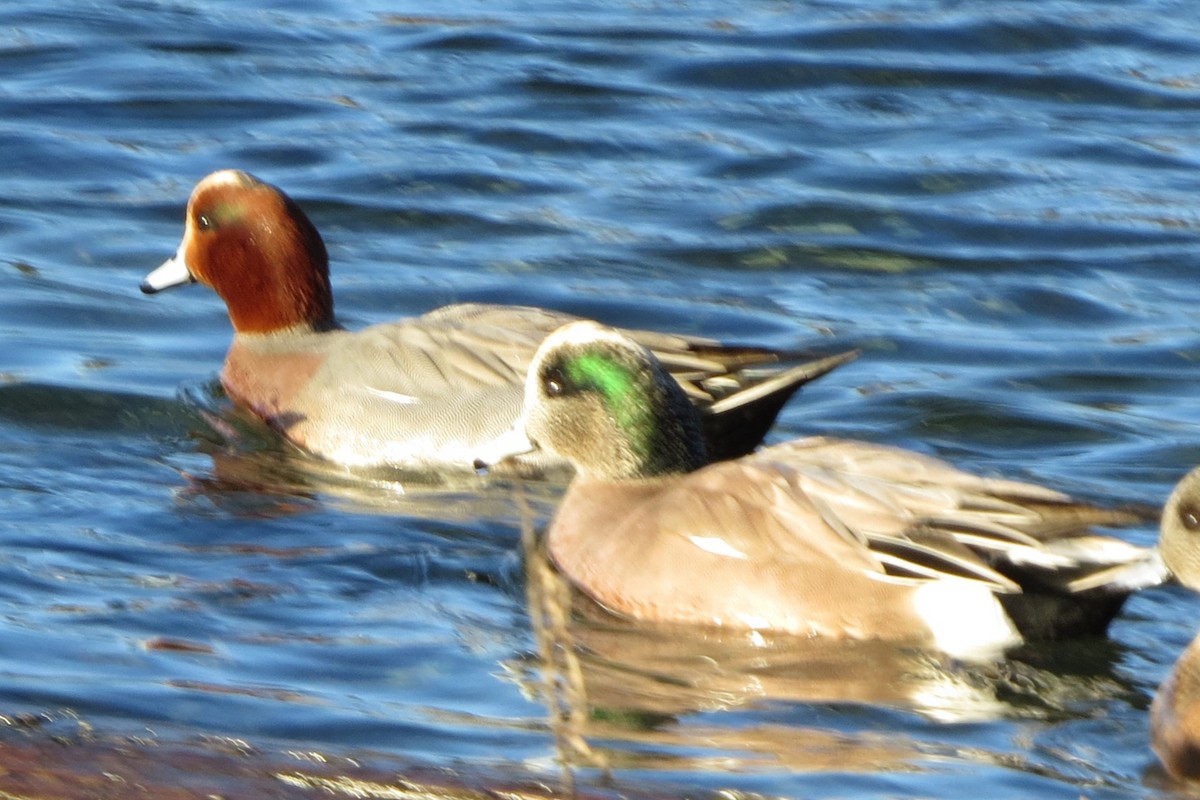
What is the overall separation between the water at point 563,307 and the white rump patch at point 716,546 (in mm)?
252

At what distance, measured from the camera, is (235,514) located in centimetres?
684

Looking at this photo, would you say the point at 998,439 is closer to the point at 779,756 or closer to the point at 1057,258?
the point at 1057,258

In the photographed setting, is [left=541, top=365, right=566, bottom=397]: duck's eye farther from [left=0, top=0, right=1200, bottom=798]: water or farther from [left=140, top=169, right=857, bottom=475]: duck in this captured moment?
[left=140, top=169, right=857, bottom=475]: duck

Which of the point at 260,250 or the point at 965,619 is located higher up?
the point at 260,250

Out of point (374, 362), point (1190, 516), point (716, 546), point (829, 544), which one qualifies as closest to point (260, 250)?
point (374, 362)

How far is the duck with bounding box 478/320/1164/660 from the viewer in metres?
5.56

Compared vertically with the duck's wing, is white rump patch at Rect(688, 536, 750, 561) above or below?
below

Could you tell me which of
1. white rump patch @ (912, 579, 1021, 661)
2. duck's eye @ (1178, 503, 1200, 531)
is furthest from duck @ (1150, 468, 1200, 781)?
white rump patch @ (912, 579, 1021, 661)

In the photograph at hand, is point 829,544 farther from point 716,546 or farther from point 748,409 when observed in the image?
point 748,409

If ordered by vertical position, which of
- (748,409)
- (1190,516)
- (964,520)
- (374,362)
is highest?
(1190,516)

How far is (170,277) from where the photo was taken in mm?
8406

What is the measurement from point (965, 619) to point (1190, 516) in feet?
2.06

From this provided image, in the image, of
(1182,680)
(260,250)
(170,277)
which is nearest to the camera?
(1182,680)

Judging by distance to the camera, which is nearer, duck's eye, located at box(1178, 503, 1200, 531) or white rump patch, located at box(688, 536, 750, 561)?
duck's eye, located at box(1178, 503, 1200, 531)
